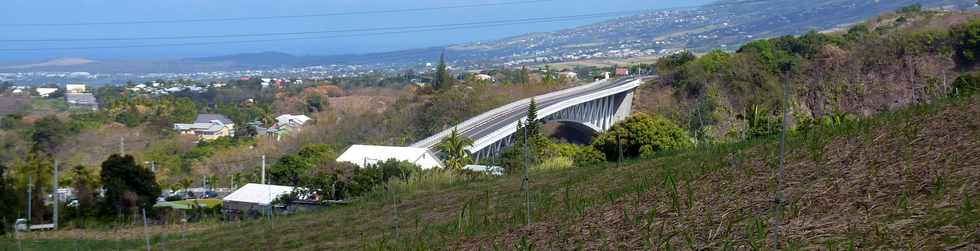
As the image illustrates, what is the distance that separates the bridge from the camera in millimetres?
37969

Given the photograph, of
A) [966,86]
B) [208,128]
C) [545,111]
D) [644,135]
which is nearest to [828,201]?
[966,86]

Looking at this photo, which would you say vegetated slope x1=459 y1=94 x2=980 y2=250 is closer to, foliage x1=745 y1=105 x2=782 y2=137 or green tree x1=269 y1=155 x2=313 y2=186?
foliage x1=745 y1=105 x2=782 y2=137

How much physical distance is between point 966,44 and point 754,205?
4536 cm

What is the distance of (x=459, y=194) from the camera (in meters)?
12.5

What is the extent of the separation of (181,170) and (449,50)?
95856 millimetres

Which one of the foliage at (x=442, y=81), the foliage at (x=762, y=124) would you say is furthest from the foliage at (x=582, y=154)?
the foliage at (x=442, y=81)

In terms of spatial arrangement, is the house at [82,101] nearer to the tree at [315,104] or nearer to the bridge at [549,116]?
the tree at [315,104]

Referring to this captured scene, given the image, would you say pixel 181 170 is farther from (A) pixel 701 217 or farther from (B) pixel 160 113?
(A) pixel 701 217

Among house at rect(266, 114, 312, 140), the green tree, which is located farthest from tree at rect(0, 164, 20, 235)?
house at rect(266, 114, 312, 140)

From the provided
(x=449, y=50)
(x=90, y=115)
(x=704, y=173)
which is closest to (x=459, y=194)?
(x=704, y=173)

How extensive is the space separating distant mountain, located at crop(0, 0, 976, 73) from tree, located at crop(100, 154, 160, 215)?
63.2m

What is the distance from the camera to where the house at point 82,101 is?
83.2m

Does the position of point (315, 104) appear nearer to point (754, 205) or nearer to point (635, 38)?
point (635, 38)

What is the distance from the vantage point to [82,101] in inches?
3447
